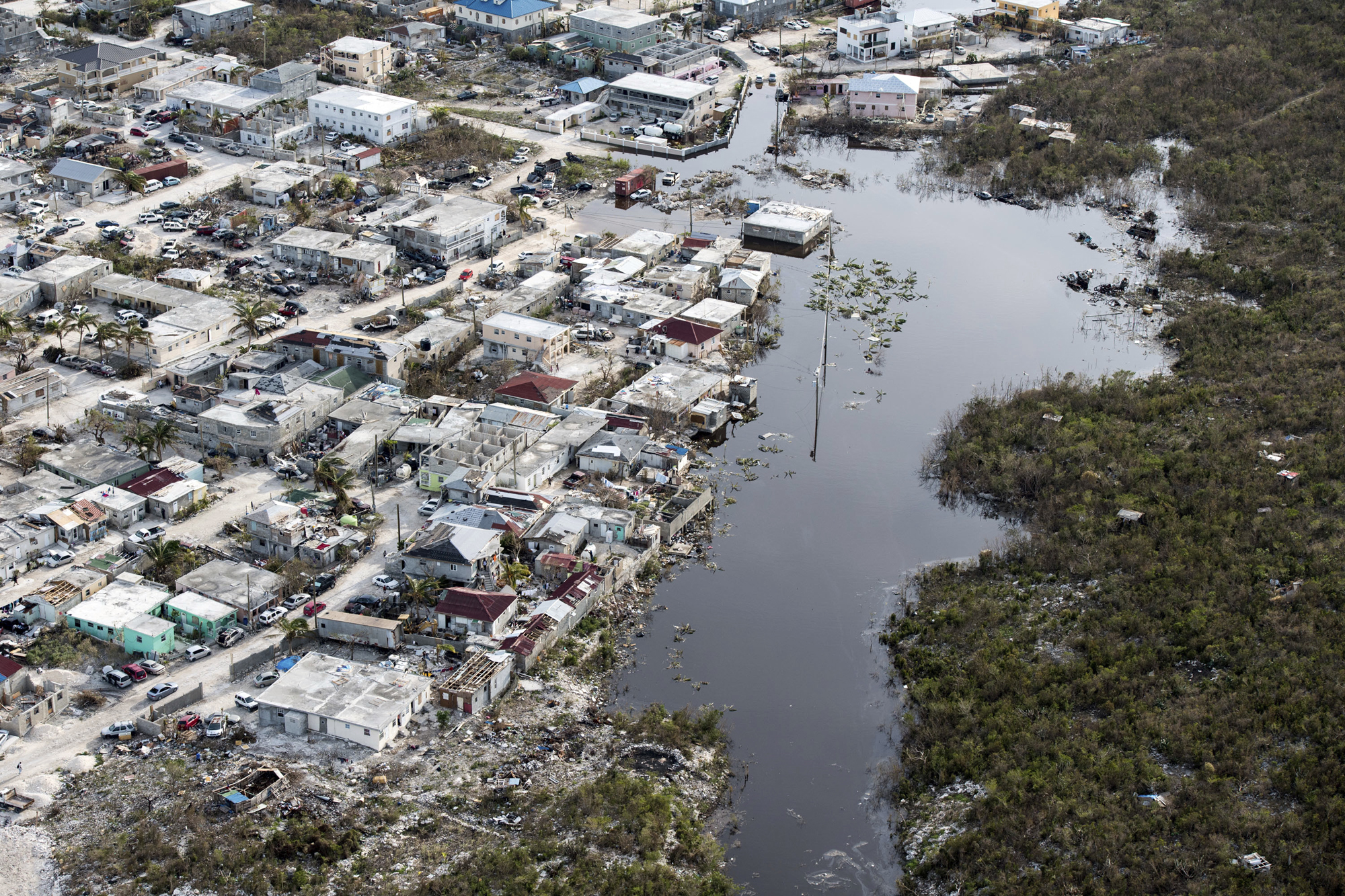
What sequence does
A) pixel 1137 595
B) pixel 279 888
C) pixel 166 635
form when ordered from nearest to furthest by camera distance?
pixel 279 888 < pixel 166 635 < pixel 1137 595

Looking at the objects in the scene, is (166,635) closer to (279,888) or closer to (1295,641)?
(279,888)

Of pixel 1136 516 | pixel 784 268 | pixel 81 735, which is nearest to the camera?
pixel 81 735

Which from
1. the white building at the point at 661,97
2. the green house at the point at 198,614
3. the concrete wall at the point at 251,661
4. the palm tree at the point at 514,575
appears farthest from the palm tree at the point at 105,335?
the white building at the point at 661,97

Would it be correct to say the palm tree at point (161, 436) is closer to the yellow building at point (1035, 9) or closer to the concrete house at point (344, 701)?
the concrete house at point (344, 701)

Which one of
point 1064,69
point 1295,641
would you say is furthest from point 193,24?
point 1295,641

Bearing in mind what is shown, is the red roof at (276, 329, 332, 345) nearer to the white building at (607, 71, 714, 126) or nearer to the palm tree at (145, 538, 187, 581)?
the palm tree at (145, 538, 187, 581)

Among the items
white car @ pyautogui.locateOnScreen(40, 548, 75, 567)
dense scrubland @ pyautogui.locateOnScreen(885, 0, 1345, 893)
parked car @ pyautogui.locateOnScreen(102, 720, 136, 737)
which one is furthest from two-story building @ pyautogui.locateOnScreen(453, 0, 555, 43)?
parked car @ pyautogui.locateOnScreen(102, 720, 136, 737)
